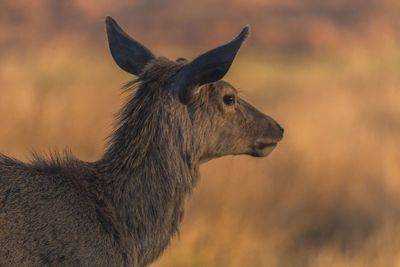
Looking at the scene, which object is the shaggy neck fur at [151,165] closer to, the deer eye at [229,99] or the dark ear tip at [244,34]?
the deer eye at [229,99]

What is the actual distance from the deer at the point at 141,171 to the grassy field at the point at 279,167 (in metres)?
3.56

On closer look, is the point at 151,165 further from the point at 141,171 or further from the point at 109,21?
the point at 109,21

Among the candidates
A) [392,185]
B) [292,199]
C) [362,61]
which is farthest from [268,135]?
[362,61]

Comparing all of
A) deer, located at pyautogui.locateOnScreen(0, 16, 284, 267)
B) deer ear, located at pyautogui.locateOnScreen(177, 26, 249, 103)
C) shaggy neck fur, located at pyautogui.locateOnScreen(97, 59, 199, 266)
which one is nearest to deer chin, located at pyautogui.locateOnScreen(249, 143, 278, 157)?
deer, located at pyautogui.locateOnScreen(0, 16, 284, 267)

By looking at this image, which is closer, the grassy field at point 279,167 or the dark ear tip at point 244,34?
the dark ear tip at point 244,34

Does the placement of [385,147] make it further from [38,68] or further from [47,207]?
[47,207]

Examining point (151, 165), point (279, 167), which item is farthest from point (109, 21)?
point (279, 167)

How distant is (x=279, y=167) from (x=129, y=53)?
6.09 meters

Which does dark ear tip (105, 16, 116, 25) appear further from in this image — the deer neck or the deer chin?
the deer chin

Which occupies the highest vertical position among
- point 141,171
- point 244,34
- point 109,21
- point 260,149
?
point 244,34

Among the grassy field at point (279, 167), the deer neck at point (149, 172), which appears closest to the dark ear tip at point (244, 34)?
the deer neck at point (149, 172)

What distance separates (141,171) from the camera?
25.1 ft

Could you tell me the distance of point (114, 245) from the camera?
727cm

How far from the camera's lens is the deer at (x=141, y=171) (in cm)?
702
